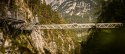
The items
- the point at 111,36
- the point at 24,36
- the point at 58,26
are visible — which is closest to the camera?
the point at 111,36

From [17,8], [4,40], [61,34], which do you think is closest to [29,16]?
[17,8]

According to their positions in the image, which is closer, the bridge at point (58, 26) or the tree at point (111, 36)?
the tree at point (111, 36)

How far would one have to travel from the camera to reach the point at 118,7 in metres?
43.0

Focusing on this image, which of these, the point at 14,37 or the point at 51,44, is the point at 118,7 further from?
the point at 51,44

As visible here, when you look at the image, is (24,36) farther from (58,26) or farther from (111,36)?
(111,36)

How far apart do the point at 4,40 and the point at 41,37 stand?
1574 cm

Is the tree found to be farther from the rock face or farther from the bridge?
the rock face

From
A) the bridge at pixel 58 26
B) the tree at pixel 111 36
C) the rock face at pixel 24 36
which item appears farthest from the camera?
the rock face at pixel 24 36

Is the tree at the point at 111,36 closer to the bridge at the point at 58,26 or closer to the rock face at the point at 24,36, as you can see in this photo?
the bridge at the point at 58,26

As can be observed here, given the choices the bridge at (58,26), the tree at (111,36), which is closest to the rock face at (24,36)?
the bridge at (58,26)

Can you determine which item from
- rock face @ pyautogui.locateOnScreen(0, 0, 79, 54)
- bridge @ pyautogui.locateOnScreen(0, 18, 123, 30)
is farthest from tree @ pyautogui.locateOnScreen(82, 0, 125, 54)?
rock face @ pyautogui.locateOnScreen(0, 0, 79, 54)

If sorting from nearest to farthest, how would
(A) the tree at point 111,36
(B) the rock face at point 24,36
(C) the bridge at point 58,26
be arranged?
(A) the tree at point 111,36 < (C) the bridge at point 58,26 < (B) the rock face at point 24,36

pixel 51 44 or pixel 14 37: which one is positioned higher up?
pixel 14 37

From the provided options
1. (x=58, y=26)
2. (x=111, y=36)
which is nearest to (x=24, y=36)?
(x=58, y=26)
